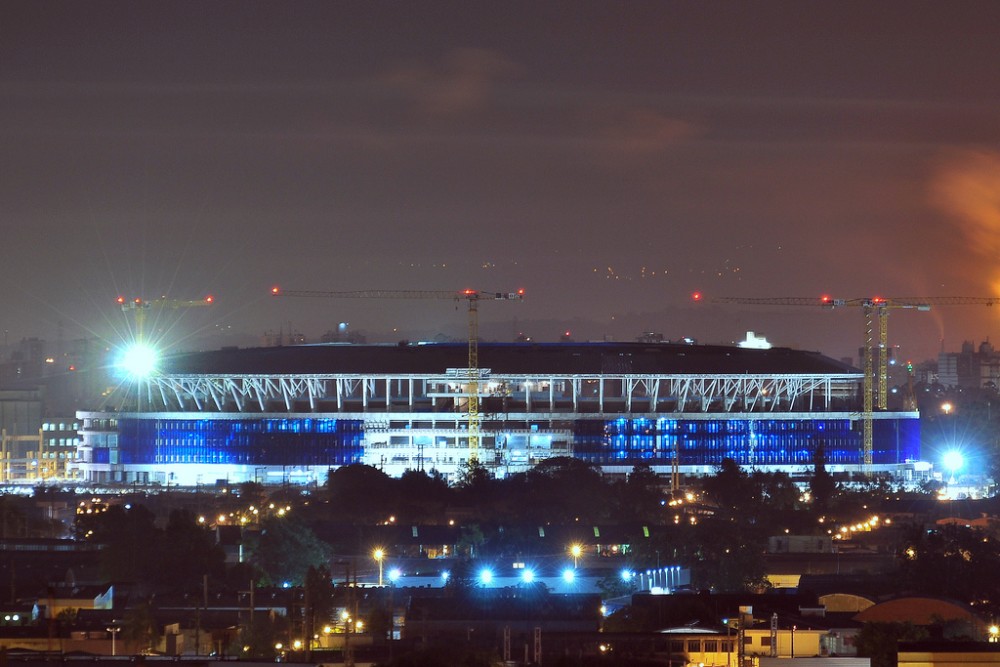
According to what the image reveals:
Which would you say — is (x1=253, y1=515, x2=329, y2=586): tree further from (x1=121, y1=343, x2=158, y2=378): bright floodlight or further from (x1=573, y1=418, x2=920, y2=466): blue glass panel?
(x1=121, y1=343, x2=158, y2=378): bright floodlight

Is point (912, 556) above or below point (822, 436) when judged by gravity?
below

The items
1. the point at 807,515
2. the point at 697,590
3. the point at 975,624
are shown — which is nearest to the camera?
the point at 975,624

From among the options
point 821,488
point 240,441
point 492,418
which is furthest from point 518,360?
point 821,488

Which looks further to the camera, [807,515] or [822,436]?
[822,436]

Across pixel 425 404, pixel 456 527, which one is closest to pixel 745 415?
pixel 425 404

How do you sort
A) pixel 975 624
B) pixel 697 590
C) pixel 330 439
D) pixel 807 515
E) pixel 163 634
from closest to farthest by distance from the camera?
pixel 163 634 → pixel 975 624 → pixel 697 590 → pixel 807 515 → pixel 330 439

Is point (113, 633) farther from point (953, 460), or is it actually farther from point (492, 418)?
point (953, 460)

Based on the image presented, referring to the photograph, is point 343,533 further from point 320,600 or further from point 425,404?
point 425,404
